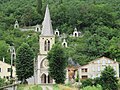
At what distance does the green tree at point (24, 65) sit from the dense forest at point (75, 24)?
14.5 metres

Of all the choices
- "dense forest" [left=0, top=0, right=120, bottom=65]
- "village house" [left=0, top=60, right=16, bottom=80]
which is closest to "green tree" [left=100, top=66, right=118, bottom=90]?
"village house" [left=0, top=60, right=16, bottom=80]

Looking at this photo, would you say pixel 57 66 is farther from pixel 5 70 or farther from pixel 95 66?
pixel 5 70

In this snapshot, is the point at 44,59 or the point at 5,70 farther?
the point at 5,70

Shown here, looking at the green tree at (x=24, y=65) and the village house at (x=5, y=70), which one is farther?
the village house at (x=5, y=70)

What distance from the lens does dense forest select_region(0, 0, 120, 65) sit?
70.3 metres

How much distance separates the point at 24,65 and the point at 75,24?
3643cm

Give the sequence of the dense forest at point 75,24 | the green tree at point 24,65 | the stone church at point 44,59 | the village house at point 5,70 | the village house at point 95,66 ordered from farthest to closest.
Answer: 1. the dense forest at point 75,24
2. the village house at point 95,66
3. the village house at point 5,70
4. the stone church at point 44,59
5. the green tree at point 24,65

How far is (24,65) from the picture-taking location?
52.4 metres

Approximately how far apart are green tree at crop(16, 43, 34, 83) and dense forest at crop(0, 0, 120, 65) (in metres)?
14.5

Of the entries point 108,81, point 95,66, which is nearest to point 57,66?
point 108,81

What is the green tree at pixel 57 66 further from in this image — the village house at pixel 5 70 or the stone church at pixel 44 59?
the village house at pixel 5 70

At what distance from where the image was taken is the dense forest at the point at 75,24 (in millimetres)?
70312

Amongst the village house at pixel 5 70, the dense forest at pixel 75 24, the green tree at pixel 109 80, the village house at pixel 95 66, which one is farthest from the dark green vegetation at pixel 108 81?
the dense forest at pixel 75 24

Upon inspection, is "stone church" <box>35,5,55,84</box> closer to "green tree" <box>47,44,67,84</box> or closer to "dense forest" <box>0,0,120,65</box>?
"green tree" <box>47,44,67,84</box>
